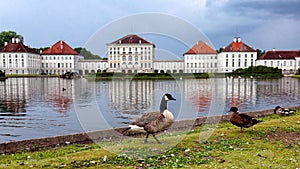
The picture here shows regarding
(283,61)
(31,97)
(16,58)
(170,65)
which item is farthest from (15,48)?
(170,65)

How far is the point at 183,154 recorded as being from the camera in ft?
20.8

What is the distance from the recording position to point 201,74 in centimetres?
6700

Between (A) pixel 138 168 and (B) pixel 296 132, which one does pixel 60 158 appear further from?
(B) pixel 296 132

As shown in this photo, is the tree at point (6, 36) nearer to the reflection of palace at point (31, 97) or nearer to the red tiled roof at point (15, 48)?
the red tiled roof at point (15, 48)

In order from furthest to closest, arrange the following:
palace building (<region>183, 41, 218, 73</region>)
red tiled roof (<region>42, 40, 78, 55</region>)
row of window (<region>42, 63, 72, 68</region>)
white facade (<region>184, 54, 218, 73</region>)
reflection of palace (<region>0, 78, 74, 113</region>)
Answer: red tiled roof (<region>42, 40, 78, 55</region>)
row of window (<region>42, 63, 72, 68</region>)
reflection of palace (<region>0, 78, 74, 113</region>)
white facade (<region>184, 54, 218, 73</region>)
palace building (<region>183, 41, 218, 73</region>)

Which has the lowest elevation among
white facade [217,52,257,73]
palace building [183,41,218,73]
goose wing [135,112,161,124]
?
goose wing [135,112,161,124]

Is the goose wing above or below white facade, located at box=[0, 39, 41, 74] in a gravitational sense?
below

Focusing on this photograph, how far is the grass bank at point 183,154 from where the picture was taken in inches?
223

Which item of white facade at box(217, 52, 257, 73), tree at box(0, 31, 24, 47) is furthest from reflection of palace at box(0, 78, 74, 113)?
tree at box(0, 31, 24, 47)

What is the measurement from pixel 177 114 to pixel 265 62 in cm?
9575

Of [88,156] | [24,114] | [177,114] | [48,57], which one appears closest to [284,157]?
[88,156]

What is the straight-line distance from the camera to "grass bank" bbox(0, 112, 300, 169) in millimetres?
5660

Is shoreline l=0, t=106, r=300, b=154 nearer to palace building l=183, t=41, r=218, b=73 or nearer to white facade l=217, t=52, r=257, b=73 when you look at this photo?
palace building l=183, t=41, r=218, b=73

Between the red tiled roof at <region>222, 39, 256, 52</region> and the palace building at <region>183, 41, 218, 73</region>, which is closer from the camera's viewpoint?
the palace building at <region>183, 41, 218, 73</region>
